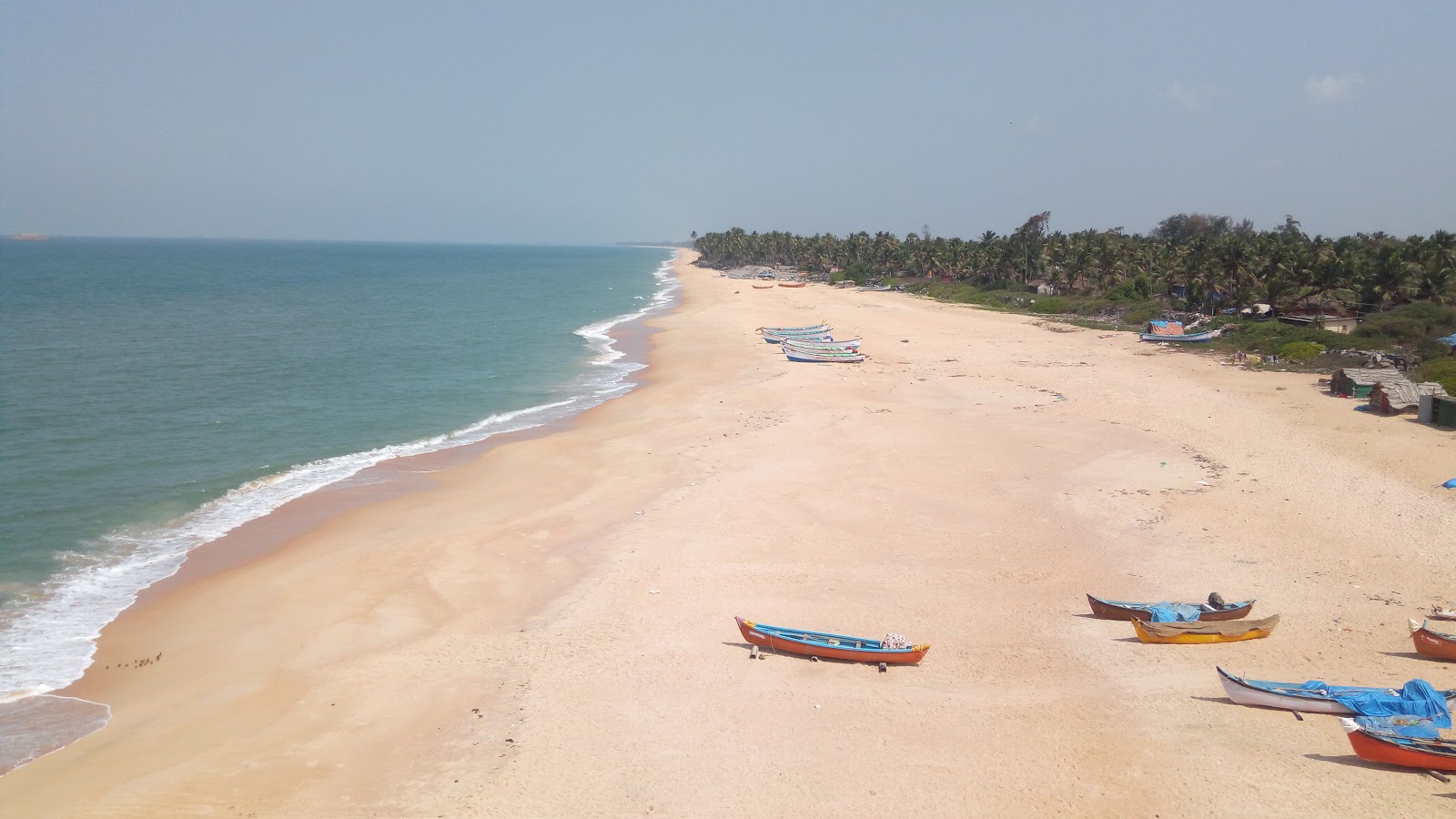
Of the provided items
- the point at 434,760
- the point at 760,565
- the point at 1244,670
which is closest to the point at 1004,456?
the point at 760,565

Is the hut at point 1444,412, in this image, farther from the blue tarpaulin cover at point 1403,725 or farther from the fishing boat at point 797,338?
the fishing boat at point 797,338

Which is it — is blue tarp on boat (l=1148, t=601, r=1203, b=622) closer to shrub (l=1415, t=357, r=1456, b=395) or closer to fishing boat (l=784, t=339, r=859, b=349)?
shrub (l=1415, t=357, r=1456, b=395)

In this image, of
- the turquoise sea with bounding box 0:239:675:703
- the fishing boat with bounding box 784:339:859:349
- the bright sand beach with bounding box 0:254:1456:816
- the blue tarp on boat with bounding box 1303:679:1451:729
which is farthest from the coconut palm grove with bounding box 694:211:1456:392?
the turquoise sea with bounding box 0:239:675:703

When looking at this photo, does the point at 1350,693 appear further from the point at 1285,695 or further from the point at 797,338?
the point at 797,338

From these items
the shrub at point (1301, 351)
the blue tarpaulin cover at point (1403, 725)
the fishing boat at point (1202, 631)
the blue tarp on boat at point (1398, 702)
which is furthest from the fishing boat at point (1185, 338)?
the blue tarpaulin cover at point (1403, 725)

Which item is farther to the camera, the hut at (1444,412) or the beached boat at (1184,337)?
the beached boat at (1184,337)

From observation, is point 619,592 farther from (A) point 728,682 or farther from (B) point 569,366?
(B) point 569,366

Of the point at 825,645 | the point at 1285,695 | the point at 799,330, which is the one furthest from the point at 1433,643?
the point at 799,330
